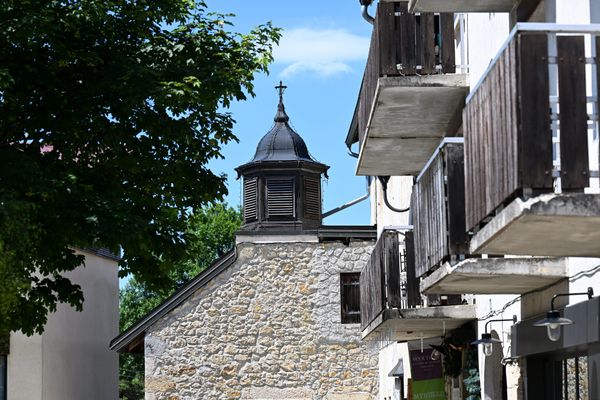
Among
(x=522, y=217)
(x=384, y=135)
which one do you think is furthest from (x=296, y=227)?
(x=522, y=217)

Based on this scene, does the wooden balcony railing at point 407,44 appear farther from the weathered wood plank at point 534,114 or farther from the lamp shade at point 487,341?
the weathered wood plank at point 534,114

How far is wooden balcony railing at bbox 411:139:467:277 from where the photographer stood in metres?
12.0

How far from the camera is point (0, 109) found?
19.2 meters

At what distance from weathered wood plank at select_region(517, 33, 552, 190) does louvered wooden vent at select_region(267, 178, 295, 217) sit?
2574cm

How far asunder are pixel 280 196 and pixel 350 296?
318 centimetres

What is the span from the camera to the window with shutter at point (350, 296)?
108 ft

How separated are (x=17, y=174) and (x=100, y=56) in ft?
8.01

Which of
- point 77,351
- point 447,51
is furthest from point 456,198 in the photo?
point 77,351

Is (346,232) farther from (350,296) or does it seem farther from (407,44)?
(407,44)

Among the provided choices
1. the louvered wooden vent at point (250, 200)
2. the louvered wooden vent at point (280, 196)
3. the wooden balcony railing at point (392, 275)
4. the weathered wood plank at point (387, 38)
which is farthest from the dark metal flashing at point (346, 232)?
the weathered wood plank at point (387, 38)

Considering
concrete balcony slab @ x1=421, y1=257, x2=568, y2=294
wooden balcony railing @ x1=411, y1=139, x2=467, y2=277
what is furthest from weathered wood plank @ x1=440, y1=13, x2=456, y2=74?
concrete balcony slab @ x1=421, y1=257, x2=568, y2=294

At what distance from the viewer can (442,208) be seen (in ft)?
40.8

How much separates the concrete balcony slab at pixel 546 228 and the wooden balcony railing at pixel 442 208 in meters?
1.71

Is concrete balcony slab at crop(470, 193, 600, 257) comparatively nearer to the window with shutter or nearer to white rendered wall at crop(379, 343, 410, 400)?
white rendered wall at crop(379, 343, 410, 400)
